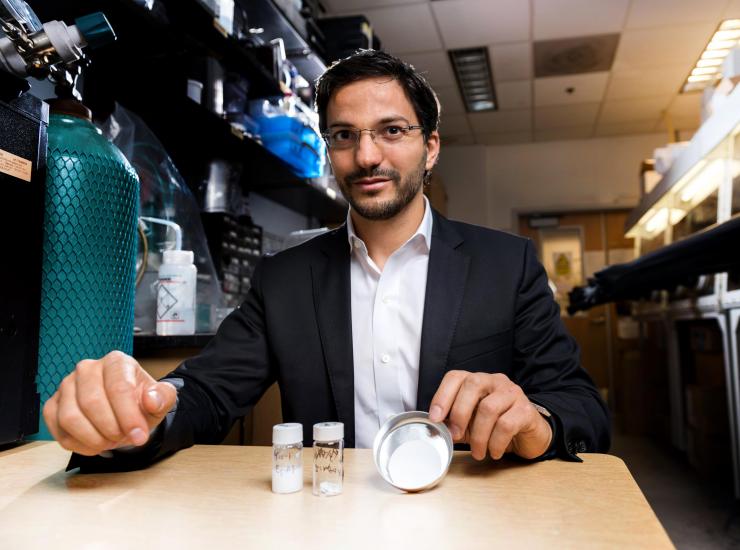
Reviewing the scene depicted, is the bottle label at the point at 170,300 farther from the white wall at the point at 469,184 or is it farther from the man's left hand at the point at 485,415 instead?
the white wall at the point at 469,184

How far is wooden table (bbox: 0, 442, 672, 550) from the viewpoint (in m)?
0.46

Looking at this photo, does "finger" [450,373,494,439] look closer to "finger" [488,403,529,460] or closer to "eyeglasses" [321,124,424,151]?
"finger" [488,403,529,460]

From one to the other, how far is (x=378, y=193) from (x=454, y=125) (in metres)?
4.29

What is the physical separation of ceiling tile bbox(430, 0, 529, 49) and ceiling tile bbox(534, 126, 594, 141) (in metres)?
1.95

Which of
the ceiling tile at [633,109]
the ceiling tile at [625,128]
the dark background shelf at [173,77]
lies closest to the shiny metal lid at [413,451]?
the dark background shelf at [173,77]

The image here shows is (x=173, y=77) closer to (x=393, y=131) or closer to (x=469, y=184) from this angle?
(x=393, y=131)

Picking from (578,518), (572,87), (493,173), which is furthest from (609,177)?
(578,518)

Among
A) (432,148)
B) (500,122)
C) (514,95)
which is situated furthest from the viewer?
(500,122)

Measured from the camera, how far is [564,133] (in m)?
5.60

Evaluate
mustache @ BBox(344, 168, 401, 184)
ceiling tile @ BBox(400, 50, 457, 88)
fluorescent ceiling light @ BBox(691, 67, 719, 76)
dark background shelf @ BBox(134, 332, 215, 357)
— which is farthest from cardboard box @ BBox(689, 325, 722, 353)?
dark background shelf @ BBox(134, 332, 215, 357)

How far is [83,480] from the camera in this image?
64cm

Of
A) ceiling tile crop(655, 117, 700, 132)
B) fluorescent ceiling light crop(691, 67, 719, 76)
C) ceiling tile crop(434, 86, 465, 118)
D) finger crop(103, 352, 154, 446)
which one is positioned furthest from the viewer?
ceiling tile crop(655, 117, 700, 132)

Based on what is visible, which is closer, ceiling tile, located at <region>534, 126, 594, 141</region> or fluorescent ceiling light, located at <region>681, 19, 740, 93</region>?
fluorescent ceiling light, located at <region>681, 19, 740, 93</region>

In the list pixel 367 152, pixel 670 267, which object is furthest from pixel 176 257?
pixel 670 267
